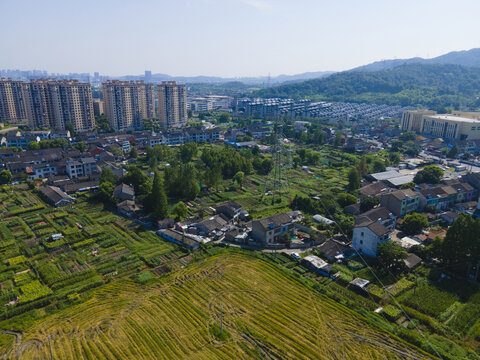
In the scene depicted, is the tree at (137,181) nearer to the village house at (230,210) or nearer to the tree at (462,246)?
the village house at (230,210)

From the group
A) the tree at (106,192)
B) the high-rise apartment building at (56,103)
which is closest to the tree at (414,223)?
the tree at (106,192)

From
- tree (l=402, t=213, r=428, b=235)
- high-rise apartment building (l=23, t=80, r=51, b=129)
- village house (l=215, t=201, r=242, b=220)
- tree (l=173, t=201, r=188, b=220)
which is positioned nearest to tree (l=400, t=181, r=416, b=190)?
tree (l=402, t=213, r=428, b=235)

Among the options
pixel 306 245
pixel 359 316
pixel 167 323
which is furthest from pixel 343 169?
pixel 167 323

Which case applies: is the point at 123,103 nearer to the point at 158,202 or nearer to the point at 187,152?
the point at 187,152

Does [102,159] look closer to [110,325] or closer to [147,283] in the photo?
[147,283]

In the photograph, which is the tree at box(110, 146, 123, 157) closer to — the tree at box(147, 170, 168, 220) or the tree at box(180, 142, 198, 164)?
the tree at box(180, 142, 198, 164)
